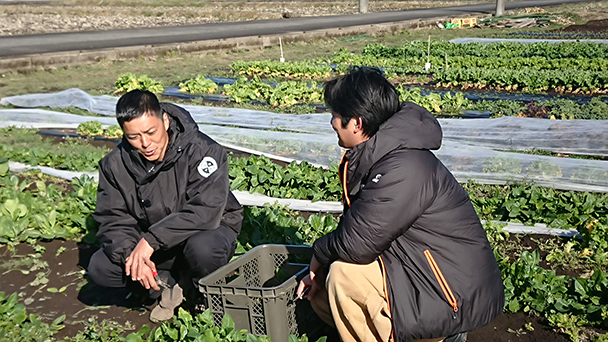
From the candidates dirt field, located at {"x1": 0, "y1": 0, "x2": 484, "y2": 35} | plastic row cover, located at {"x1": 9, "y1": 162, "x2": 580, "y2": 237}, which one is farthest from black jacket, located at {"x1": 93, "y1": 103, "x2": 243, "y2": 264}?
dirt field, located at {"x1": 0, "y1": 0, "x2": 484, "y2": 35}

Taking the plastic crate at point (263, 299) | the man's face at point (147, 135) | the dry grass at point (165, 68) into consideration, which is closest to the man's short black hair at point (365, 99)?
the plastic crate at point (263, 299)

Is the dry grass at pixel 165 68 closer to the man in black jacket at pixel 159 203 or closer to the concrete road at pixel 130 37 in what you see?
the concrete road at pixel 130 37

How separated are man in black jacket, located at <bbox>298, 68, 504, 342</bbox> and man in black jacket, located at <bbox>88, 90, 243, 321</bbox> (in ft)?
3.09

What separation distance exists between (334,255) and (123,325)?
1.52 meters

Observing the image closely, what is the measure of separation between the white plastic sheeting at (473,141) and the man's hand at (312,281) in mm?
3342

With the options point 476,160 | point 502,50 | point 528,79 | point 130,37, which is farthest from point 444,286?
point 130,37

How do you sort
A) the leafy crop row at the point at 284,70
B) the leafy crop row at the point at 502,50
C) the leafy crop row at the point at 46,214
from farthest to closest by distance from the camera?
1. the leafy crop row at the point at 502,50
2. the leafy crop row at the point at 284,70
3. the leafy crop row at the point at 46,214

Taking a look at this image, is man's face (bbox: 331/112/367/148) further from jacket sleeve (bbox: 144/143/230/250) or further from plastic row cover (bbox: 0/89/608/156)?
plastic row cover (bbox: 0/89/608/156)

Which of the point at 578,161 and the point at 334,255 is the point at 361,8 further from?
the point at 334,255

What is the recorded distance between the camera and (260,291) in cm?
291

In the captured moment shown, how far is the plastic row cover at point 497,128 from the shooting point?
6578mm

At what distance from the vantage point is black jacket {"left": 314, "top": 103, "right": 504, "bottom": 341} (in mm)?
2564

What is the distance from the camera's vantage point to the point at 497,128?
7184 mm

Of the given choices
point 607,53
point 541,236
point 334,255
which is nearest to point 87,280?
point 334,255
